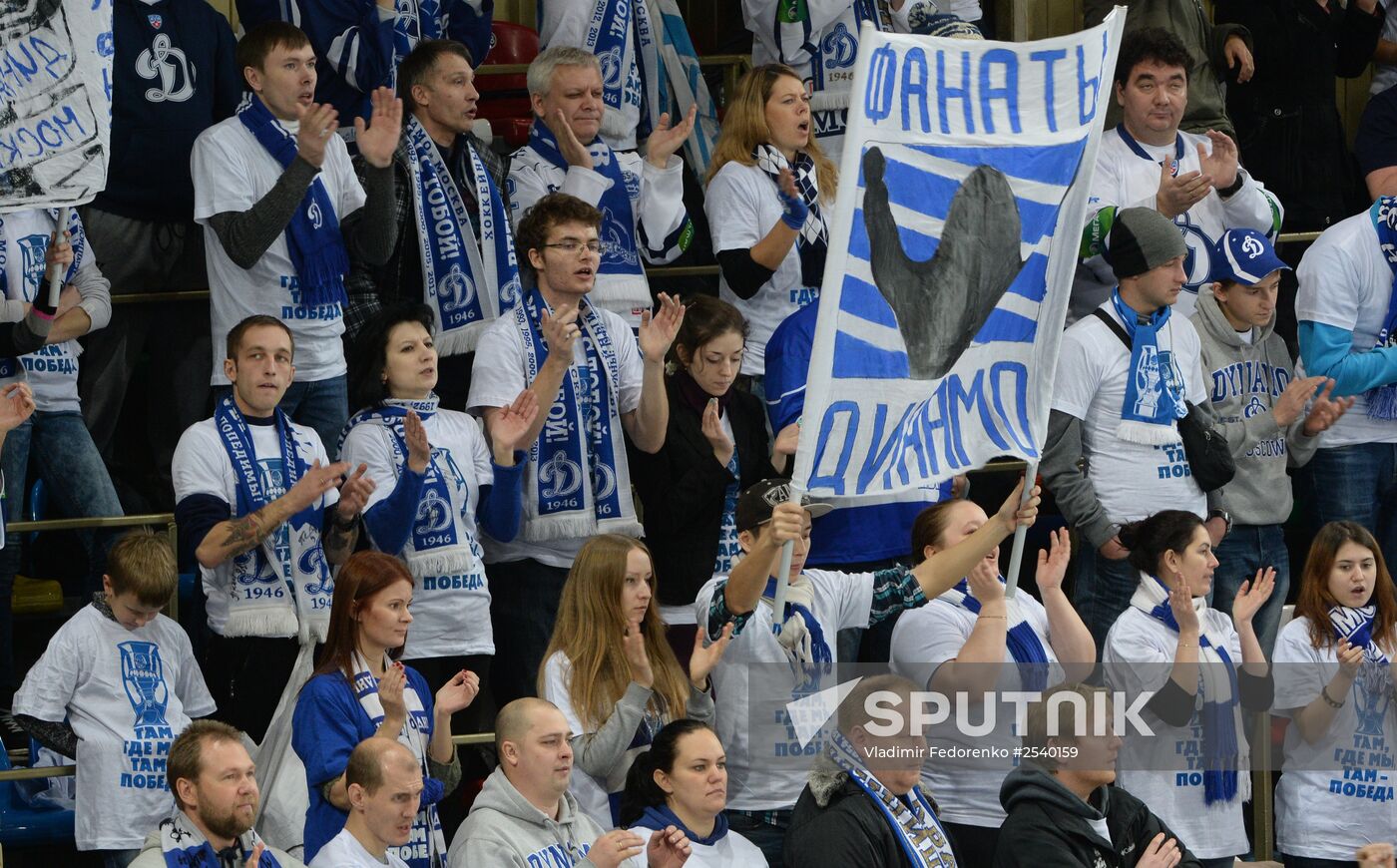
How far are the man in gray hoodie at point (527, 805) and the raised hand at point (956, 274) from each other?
1486 mm

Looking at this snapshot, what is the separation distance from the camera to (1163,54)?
10062mm

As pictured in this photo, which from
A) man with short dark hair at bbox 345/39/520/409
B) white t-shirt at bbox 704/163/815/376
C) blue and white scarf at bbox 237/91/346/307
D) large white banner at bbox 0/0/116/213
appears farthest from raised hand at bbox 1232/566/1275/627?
large white banner at bbox 0/0/116/213

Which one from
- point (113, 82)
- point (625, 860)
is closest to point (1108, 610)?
point (625, 860)

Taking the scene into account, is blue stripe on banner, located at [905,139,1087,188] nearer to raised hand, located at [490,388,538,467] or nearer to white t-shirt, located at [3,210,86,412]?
→ raised hand, located at [490,388,538,467]

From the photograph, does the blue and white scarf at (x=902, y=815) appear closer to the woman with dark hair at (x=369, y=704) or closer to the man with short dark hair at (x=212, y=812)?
the woman with dark hair at (x=369, y=704)

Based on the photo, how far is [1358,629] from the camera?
27.8 feet

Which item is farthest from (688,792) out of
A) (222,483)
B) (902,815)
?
(222,483)

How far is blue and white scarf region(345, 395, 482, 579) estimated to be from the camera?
806 centimetres

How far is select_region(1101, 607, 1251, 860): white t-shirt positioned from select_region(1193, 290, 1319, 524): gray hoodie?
126 centimetres

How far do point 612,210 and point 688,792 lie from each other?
10.7ft

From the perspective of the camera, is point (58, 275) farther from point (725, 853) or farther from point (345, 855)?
point (725, 853)

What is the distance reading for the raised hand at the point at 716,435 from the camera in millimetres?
8477

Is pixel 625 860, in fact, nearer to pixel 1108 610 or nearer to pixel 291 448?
pixel 291 448

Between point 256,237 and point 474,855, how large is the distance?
8.90ft
